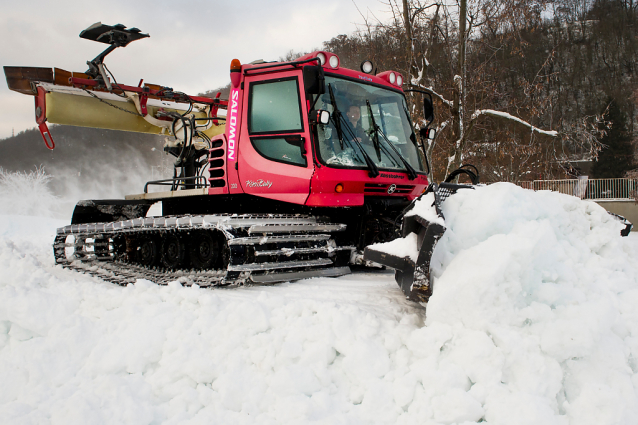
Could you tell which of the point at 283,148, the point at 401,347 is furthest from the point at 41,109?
the point at 401,347

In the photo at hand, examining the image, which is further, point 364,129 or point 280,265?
point 364,129

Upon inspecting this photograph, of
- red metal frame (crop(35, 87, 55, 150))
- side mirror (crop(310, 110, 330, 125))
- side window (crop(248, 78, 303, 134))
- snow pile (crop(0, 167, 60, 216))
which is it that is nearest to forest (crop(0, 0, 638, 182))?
red metal frame (crop(35, 87, 55, 150))

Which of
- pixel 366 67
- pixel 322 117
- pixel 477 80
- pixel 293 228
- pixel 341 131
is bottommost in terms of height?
pixel 293 228

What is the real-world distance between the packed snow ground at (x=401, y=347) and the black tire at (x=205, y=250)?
1422 mm

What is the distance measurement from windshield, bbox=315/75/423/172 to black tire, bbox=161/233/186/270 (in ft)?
6.84

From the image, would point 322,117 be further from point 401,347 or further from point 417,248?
point 401,347

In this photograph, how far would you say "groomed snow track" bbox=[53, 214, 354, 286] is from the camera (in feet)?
14.3

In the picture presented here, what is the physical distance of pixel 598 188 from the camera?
62.0 ft

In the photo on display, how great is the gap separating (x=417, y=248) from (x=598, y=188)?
18.7 metres

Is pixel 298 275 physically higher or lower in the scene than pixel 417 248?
lower

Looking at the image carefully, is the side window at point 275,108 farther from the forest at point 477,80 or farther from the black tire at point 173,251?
the forest at point 477,80

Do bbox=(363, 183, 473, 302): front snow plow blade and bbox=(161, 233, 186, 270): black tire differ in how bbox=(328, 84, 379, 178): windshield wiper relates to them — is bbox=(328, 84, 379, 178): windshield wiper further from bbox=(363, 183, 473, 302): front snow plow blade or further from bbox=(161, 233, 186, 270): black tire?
bbox=(161, 233, 186, 270): black tire

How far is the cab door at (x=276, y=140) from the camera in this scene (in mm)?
4727

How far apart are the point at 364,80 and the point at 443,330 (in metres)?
3.37
